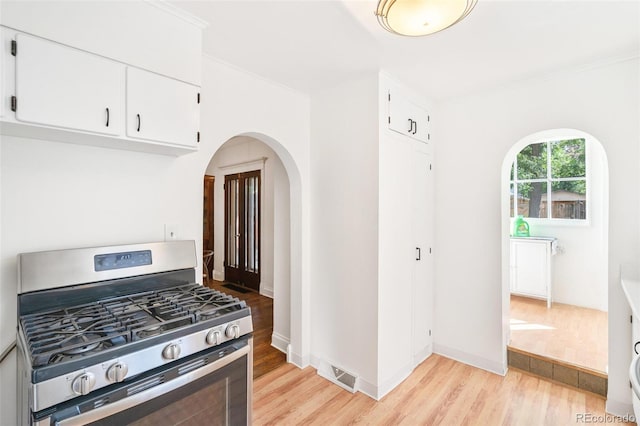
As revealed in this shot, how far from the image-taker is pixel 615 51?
84.2 inches

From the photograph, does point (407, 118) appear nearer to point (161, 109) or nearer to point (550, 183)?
point (161, 109)

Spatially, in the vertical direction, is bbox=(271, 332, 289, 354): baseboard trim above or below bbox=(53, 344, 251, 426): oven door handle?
below

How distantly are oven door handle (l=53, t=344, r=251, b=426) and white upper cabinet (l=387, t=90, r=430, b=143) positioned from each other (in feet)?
6.70

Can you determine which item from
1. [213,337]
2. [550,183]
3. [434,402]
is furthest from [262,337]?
[550,183]

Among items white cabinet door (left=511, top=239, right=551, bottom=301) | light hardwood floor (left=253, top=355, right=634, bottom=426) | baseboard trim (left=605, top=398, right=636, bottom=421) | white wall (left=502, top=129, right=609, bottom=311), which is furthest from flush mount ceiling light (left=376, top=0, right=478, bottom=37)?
white cabinet door (left=511, top=239, right=551, bottom=301)

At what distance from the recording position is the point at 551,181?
441cm

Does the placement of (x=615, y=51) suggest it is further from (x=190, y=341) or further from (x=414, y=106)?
(x=190, y=341)

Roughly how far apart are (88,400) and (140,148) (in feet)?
4.14

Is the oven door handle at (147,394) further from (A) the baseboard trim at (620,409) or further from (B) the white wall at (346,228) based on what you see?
(A) the baseboard trim at (620,409)

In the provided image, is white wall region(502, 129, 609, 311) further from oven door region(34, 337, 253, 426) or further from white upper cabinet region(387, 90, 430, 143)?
oven door region(34, 337, 253, 426)

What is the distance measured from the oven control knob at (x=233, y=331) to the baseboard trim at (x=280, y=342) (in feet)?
5.72

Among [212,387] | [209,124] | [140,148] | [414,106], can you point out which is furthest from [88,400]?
[414,106]

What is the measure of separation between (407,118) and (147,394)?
8.59 ft

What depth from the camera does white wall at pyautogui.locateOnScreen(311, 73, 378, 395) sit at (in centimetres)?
246
